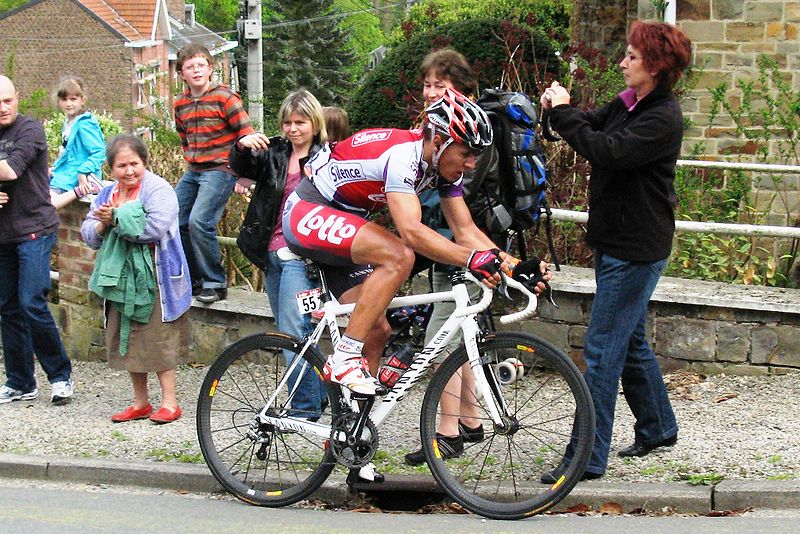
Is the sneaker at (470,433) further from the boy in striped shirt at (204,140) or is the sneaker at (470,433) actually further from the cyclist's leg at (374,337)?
the boy in striped shirt at (204,140)

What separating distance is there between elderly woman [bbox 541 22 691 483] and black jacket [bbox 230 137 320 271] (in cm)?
171

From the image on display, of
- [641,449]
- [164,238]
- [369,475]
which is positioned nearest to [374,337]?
[369,475]

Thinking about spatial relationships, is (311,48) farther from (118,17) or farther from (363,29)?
(363,29)

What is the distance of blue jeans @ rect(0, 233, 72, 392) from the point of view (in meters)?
7.80

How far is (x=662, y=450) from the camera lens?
6.53m

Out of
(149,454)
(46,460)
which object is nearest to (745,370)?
(149,454)

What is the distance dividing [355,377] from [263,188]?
168 cm

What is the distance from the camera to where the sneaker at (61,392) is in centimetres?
800

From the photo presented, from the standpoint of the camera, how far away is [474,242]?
5961 millimetres

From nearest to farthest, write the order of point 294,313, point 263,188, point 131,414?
point 294,313
point 263,188
point 131,414

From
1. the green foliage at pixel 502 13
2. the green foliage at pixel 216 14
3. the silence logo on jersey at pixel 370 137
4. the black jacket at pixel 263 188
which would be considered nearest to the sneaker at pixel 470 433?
the silence logo on jersey at pixel 370 137

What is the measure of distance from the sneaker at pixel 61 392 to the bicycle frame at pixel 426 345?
223cm

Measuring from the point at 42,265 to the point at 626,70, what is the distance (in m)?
3.83

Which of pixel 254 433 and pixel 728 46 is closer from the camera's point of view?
pixel 254 433
